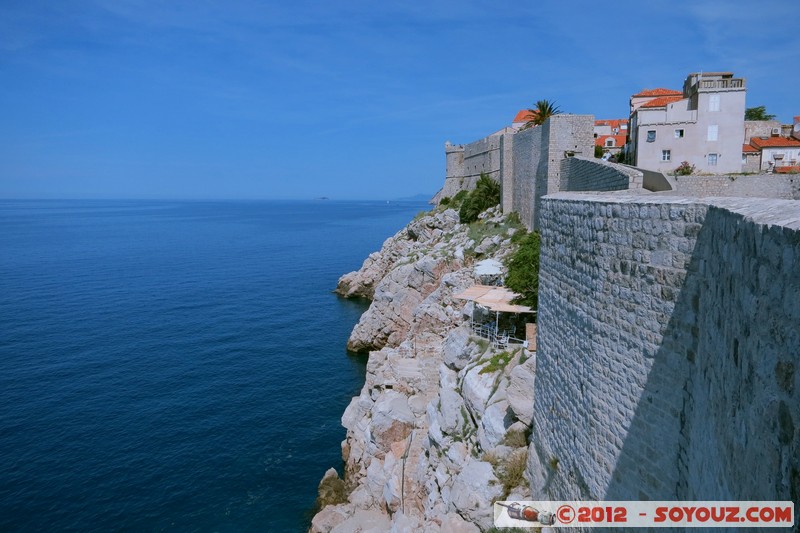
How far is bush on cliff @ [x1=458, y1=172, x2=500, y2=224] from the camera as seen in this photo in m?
40.0

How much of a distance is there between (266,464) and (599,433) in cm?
1893

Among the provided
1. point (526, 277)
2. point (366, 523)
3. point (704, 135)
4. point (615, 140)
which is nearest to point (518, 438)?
point (366, 523)

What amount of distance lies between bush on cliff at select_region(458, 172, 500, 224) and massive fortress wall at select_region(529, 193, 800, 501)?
30.2 metres

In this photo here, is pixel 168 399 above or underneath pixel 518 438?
underneath

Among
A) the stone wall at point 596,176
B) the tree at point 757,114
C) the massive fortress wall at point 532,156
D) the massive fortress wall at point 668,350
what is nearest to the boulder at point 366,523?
the massive fortress wall at point 668,350

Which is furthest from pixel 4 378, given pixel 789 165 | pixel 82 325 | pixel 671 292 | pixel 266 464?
pixel 789 165

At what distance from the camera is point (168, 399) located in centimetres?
2845

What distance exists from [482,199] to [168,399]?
84.0 ft

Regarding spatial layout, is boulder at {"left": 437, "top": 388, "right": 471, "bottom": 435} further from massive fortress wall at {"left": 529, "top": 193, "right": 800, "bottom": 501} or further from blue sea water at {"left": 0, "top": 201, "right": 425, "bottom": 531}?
blue sea water at {"left": 0, "top": 201, "right": 425, "bottom": 531}

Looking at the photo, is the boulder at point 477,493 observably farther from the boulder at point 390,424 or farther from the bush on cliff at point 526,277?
the bush on cliff at point 526,277

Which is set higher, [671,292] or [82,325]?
[671,292]

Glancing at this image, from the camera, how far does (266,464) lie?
23141mm

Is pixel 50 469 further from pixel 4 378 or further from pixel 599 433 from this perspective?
pixel 599 433

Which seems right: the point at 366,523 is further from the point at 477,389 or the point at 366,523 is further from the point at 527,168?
the point at 527,168
